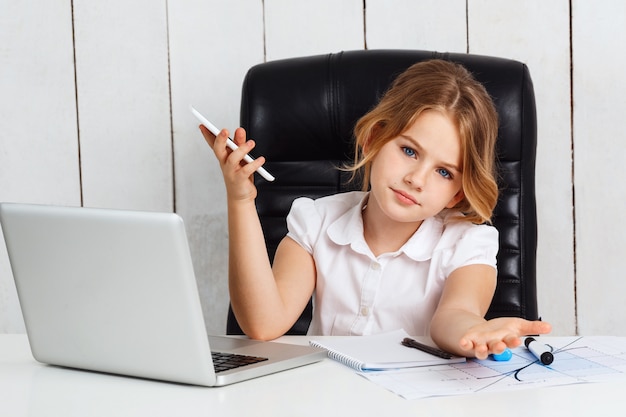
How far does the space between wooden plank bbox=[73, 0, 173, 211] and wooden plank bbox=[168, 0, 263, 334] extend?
4 cm

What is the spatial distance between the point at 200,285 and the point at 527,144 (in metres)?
1.05

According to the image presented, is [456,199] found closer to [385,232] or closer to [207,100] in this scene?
[385,232]

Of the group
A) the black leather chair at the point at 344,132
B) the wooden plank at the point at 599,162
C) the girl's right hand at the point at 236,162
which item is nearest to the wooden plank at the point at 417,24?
the wooden plank at the point at 599,162

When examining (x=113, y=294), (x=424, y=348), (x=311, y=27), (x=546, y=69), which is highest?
(x=311, y=27)

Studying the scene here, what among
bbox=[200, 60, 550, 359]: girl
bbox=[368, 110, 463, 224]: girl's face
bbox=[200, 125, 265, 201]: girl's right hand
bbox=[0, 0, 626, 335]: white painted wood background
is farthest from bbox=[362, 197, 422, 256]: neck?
bbox=[0, 0, 626, 335]: white painted wood background

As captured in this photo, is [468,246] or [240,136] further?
[468,246]

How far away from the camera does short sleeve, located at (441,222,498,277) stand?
4.93ft

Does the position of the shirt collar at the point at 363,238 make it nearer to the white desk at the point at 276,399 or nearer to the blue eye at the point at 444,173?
the blue eye at the point at 444,173

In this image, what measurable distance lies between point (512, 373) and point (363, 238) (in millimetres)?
636

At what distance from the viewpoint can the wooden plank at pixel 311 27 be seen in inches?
84.2

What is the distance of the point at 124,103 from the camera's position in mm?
2223

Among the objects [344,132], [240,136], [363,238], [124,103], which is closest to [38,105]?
[124,103]

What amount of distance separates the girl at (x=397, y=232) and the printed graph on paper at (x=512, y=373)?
0.82 feet

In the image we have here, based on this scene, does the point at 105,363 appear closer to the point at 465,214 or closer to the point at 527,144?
the point at 465,214
